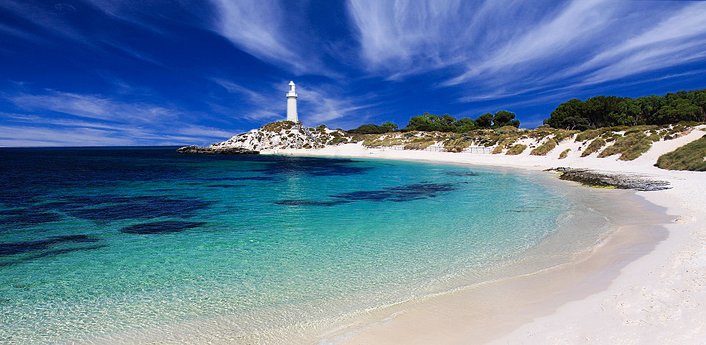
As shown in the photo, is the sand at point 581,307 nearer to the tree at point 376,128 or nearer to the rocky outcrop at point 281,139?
the rocky outcrop at point 281,139

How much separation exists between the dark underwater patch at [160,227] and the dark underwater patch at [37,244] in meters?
1.46

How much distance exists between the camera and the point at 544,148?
57062mm

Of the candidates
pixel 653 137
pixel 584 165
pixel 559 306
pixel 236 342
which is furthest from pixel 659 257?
pixel 653 137

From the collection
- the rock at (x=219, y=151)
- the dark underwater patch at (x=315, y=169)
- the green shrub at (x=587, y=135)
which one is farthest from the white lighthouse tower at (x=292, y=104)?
the green shrub at (x=587, y=135)

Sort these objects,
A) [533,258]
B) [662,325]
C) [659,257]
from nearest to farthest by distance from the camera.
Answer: [662,325] < [659,257] < [533,258]

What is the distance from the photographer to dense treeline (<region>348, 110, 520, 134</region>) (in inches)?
4636

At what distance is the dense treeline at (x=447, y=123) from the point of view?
117750 millimetres

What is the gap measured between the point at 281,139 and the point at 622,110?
320 ft

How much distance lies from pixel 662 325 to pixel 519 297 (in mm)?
2385

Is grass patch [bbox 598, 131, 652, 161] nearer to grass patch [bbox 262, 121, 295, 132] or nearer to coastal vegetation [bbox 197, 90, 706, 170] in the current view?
coastal vegetation [bbox 197, 90, 706, 170]

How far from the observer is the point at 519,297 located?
7.63 m

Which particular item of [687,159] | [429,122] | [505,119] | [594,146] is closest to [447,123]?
[429,122]

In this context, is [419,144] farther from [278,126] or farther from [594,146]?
[278,126]

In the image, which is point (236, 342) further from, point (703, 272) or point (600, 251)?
point (600, 251)
